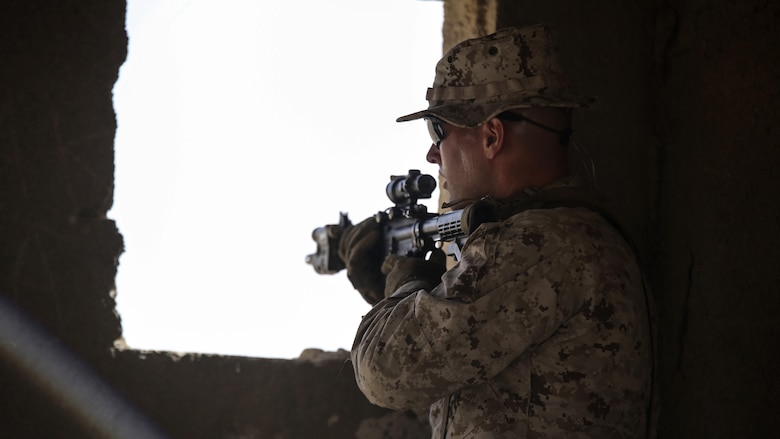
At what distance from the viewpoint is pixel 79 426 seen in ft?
7.82

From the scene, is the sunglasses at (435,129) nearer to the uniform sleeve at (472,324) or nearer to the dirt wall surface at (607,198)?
the uniform sleeve at (472,324)

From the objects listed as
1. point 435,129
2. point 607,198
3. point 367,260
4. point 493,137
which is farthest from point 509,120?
point 367,260

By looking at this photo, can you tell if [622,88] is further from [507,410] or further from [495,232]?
[507,410]

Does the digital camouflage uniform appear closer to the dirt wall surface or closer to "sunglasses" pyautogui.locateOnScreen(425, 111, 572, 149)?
"sunglasses" pyautogui.locateOnScreen(425, 111, 572, 149)

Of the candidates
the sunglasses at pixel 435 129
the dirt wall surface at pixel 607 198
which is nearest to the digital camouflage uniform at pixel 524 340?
the sunglasses at pixel 435 129

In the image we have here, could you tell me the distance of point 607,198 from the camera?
2.62 metres

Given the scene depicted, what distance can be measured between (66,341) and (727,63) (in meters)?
2.41

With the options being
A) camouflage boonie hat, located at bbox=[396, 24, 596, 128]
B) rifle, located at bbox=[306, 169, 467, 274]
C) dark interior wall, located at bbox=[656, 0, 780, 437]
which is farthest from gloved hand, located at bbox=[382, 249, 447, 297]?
dark interior wall, located at bbox=[656, 0, 780, 437]

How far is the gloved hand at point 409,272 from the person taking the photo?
224cm

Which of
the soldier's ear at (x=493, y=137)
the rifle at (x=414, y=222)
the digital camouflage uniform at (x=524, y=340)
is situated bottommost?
the digital camouflage uniform at (x=524, y=340)

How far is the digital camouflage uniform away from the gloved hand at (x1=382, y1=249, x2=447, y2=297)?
27cm

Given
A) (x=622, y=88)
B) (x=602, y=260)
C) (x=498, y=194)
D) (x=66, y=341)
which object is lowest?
(x=66, y=341)

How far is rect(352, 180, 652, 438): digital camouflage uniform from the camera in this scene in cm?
185

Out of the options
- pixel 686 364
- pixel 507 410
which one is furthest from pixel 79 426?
pixel 686 364
